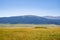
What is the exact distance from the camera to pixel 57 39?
31.7 feet

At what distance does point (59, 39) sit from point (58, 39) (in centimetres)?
9

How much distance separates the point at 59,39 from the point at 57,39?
0.16 metres

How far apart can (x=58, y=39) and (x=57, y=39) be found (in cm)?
8

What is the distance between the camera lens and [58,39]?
9.68 m

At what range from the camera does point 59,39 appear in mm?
9711
